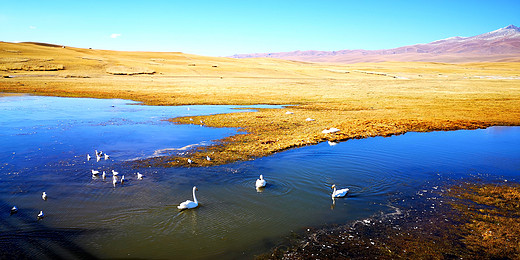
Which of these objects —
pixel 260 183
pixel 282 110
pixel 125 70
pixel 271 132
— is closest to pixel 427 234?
pixel 260 183

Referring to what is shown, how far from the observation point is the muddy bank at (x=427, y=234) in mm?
8797

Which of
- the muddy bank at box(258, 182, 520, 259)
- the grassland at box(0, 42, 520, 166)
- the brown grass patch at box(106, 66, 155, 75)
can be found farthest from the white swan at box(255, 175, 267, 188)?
the brown grass patch at box(106, 66, 155, 75)

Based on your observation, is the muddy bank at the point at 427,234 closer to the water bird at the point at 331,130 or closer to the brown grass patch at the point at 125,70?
the water bird at the point at 331,130

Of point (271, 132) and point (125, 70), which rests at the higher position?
point (125, 70)

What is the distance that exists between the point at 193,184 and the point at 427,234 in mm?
8698

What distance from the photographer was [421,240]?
371 inches

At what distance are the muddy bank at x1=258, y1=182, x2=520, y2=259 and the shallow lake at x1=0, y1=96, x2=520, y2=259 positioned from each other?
0.64 m

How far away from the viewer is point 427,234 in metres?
9.75

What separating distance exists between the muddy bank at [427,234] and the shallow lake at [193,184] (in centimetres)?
64

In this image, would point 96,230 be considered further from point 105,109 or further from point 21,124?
point 105,109

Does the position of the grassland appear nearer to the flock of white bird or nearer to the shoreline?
the shoreline

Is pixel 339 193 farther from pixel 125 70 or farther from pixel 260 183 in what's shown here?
pixel 125 70

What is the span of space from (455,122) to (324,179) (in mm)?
18431

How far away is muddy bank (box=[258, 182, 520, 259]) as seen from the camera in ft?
28.9
